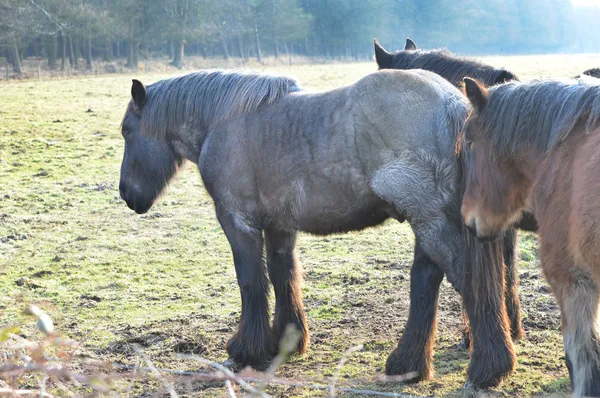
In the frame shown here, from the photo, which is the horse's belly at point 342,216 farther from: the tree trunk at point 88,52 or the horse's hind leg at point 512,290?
the tree trunk at point 88,52

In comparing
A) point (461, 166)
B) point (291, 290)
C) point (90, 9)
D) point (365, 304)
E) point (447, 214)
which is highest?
point (90, 9)

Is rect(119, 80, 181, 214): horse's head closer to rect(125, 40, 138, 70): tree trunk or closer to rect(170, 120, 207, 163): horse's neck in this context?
rect(170, 120, 207, 163): horse's neck

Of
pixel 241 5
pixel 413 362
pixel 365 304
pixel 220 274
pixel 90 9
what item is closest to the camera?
pixel 413 362

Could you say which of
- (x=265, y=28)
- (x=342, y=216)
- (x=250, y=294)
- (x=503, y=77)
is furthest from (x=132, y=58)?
(x=342, y=216)

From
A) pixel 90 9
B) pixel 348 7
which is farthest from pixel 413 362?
pixel 348 7

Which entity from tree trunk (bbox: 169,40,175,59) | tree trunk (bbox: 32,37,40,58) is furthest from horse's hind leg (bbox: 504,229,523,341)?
tree trunk (bbox: 169,40,175,59)

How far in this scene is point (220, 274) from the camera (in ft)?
24.0

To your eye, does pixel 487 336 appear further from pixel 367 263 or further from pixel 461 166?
pixel 367 263

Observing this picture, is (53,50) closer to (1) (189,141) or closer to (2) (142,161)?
(2) (142,161)

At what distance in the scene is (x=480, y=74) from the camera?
5.65 meters

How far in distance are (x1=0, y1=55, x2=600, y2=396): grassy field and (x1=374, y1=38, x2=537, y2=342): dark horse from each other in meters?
0.29

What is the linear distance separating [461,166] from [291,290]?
6.04ft

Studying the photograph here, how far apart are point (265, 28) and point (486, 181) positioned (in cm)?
6743

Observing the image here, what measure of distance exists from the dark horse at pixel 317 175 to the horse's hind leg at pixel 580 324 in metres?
1.03
